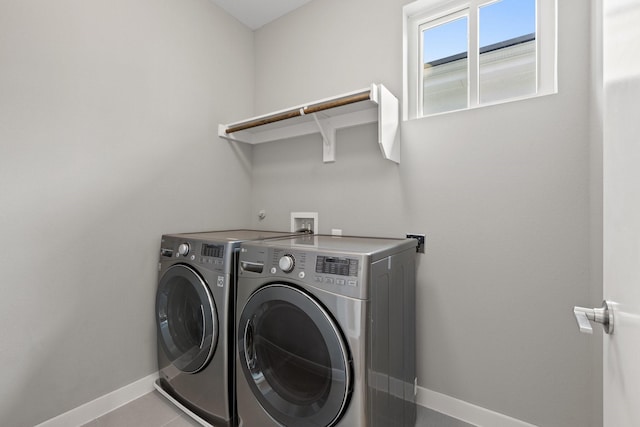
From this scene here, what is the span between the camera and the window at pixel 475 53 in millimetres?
1453

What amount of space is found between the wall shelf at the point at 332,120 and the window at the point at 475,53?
20 cm

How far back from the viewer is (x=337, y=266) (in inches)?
43.0

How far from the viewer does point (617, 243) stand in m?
0.52

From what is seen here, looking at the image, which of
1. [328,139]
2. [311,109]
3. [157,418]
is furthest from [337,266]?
[157,418]

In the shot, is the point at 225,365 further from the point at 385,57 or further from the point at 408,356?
the point at 385,57

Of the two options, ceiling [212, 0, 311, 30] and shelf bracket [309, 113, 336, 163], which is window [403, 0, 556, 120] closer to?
shelf bracket [309, 113, 336, 163]

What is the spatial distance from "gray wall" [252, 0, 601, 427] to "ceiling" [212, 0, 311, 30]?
0.33 m

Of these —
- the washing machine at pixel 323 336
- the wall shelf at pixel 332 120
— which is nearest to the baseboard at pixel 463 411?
the washing machine at pixel 323 336

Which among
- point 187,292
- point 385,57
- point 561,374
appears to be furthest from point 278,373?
point 385,57

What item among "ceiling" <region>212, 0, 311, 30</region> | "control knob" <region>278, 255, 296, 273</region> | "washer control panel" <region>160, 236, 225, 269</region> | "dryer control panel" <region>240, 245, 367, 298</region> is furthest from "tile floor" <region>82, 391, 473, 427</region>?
"ceiling" <region>212, 0, 311, 30</region>

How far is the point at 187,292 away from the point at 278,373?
0.76 meters

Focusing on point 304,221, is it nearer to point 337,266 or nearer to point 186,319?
point 186,319

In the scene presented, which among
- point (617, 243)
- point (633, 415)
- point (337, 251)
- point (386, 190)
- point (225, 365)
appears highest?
point (386, 190)

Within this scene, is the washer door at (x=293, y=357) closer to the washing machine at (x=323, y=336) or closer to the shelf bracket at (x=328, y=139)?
the washing machine at (x=323, y=336)
